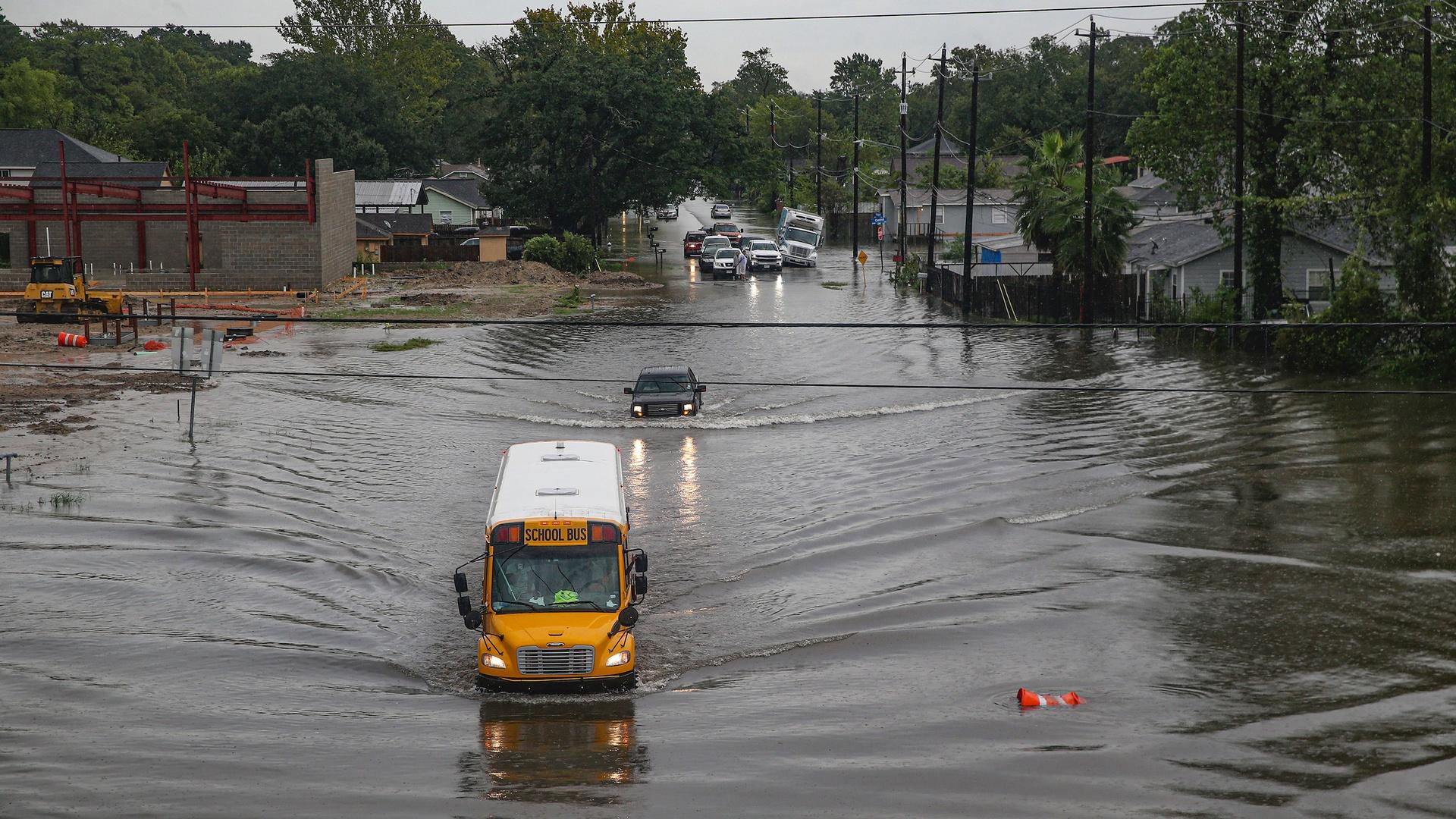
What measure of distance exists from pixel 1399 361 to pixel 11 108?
108293 millimetres

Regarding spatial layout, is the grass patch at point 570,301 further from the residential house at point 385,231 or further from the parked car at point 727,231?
the parked car at point 727,231

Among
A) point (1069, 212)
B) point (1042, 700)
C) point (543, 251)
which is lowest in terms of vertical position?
point (1042, 700)

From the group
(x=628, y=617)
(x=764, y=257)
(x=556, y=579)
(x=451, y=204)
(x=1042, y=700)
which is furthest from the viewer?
(x=451, y=204)

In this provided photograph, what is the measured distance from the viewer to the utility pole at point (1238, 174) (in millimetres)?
47969

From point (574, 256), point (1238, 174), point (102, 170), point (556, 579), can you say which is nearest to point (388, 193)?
point (102, 170)

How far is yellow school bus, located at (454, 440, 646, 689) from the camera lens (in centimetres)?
1806

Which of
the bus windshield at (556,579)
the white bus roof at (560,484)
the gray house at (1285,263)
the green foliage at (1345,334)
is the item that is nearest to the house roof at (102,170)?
the gray house at (1285,263)

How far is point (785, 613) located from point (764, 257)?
65.1 m

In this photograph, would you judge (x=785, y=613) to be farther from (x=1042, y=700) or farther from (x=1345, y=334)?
(x=1345, y=334)

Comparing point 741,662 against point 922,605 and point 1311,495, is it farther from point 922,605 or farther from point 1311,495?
point 1311,495

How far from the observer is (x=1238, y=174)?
4866 cm

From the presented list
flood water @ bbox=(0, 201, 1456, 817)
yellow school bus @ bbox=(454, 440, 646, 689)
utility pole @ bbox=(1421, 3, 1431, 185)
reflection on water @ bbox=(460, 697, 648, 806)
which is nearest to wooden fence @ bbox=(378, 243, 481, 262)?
flood water @ bbox=(0, 201, 1456, 817)

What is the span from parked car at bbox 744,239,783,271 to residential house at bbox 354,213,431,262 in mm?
20164

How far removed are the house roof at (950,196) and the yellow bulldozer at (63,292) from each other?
53021 millimetres
